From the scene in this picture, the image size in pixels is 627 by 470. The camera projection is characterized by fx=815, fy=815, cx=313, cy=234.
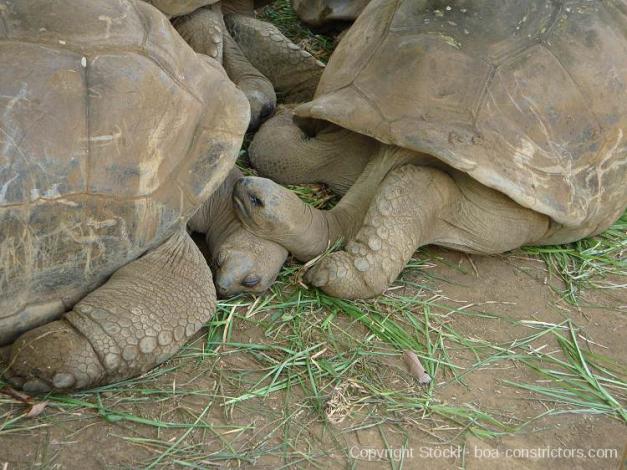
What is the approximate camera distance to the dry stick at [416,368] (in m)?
2.75

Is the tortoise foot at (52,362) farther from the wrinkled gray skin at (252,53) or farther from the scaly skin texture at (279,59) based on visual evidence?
the scaly skin texture at (279,59)

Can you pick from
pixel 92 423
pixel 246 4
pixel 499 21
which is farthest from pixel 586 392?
pixel 246 4

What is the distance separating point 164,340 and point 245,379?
1.00ft

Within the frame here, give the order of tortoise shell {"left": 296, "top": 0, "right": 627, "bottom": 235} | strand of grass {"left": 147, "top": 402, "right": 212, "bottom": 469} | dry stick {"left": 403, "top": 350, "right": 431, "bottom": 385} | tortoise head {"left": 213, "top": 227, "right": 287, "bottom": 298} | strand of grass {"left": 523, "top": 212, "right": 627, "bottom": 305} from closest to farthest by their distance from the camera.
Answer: strand of grass {"left": 147, "top": 402, "right": 212, "bottom": 469}, dry stick {"left": 403, "top": 350, "right": 431, "bottom": 385}, tortoise head {"left": 213, "top": 227, "right": 287, "bottom": 298}, tortoise shell {"left": 296, "top": 0, "right": 627, "bottom": 235}, strand of grass {"left": 523, "top": 212, "right": 627, "bottom": 305}

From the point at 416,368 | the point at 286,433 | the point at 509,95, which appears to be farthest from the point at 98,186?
the point at 509,95

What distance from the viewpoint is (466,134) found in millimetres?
3043

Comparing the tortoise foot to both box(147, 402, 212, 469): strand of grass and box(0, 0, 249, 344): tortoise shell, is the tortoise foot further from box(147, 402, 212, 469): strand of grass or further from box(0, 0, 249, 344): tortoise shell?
box(147, 402, 212, 469): strand of grass

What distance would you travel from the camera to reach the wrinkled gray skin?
4.01 metres

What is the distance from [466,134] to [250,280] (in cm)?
97

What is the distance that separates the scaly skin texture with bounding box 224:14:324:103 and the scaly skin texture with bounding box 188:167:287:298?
1.28 meters

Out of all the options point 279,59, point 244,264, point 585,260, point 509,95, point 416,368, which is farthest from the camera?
point 279,59

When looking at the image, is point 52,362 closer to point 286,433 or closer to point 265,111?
point 286,433

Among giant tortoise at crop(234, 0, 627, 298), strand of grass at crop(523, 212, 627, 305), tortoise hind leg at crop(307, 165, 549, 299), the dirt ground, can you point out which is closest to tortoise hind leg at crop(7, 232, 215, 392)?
the dirt ground

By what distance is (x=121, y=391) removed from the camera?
2.51 metres
